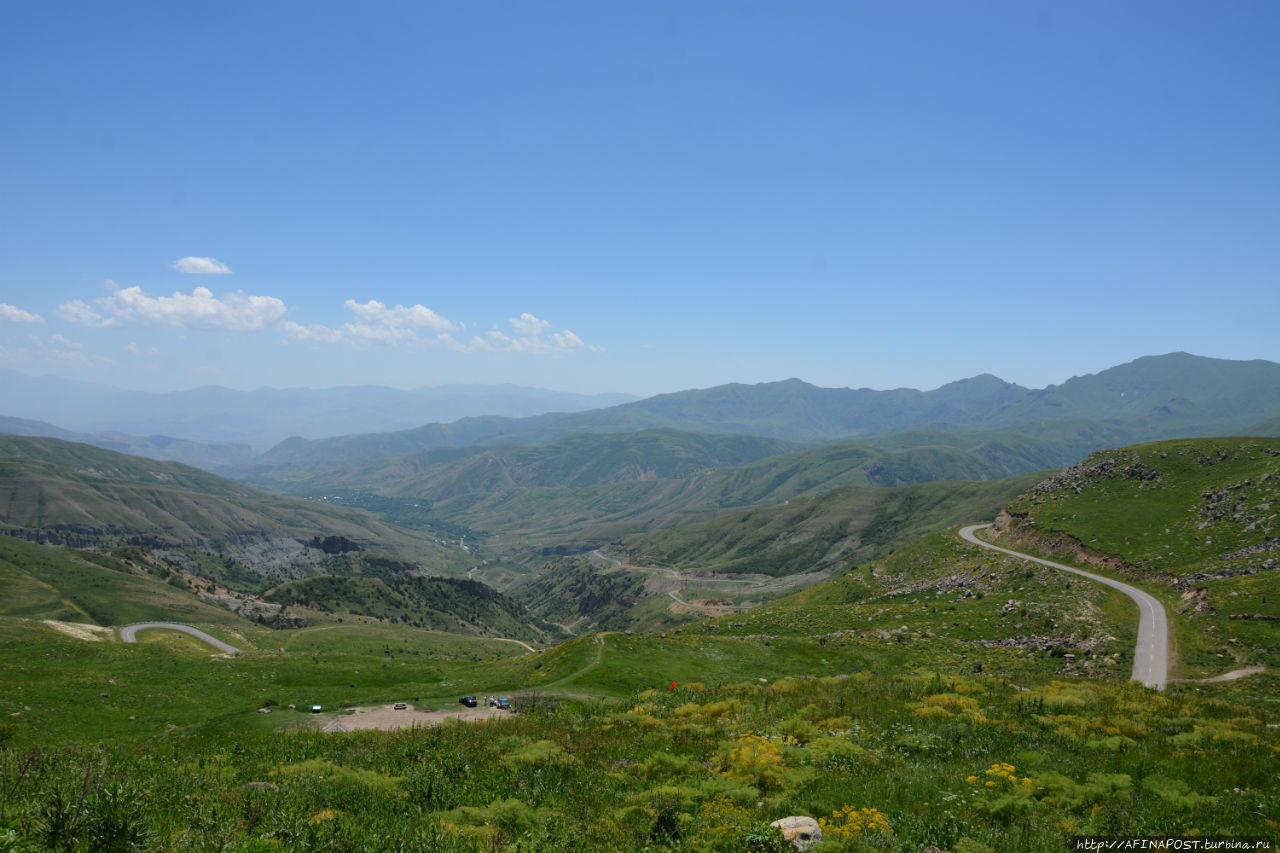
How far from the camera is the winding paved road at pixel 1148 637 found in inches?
1602

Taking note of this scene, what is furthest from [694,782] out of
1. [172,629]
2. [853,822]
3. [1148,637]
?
[172,629]

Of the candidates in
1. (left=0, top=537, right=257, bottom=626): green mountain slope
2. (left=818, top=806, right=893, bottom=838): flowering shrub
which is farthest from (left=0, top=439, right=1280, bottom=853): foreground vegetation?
(left=0, top=537, right=257, bottom=626): green mountain slope

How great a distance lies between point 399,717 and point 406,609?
6831 inches

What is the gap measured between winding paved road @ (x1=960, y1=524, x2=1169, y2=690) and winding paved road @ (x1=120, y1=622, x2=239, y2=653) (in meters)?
109

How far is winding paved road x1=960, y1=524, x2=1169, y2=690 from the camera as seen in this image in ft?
133

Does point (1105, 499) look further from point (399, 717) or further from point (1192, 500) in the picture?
point (399, 717)

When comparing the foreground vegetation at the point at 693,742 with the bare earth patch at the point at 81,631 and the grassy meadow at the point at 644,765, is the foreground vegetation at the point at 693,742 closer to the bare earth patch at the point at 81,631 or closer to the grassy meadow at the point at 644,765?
the grassy meadow at the point at 644,765

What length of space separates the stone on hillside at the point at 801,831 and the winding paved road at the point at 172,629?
10413 cm

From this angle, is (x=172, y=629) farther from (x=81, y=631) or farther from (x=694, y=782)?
(x=694, y=782)

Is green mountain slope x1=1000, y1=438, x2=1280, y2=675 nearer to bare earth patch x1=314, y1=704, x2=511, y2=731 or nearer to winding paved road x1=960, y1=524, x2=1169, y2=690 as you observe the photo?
winding paved road x1=960, y1=524, x2=1169, y2=690

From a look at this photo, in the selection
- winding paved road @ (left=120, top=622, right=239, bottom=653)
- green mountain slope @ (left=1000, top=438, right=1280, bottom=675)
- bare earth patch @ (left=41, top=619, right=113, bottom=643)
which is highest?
green mountain slope @ (left=1000, top=438, right=1280, bottom=675)

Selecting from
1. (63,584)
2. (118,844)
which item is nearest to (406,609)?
(63,584)

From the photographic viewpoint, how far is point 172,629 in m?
105

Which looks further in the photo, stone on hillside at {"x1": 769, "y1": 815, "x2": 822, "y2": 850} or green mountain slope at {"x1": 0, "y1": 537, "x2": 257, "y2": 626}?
green mountain slope at {"x1": 0, "y1": 537, "x2": 257, "y2": 626}
